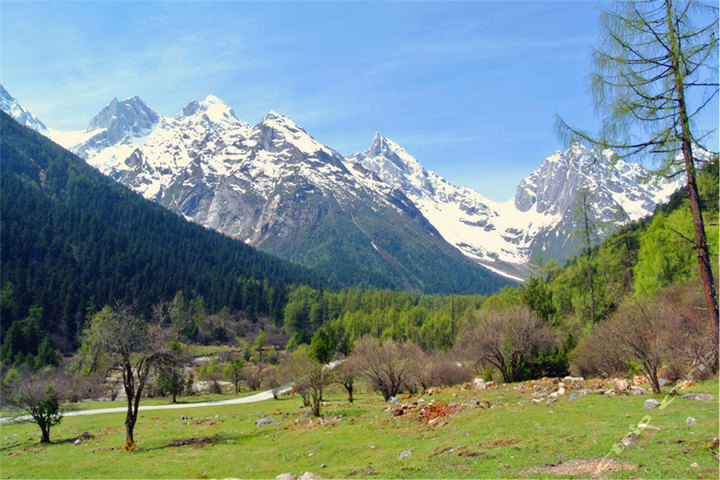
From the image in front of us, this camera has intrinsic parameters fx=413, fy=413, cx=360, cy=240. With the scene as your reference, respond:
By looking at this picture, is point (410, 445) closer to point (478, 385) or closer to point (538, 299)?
point (478, 385)

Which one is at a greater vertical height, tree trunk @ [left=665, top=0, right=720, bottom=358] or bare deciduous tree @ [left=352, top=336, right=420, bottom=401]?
tree trunk @ [left=665, top=0, right=720, bottom=358]

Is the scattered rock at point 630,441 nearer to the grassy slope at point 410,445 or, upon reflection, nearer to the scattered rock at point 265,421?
the grassy slope at point 410,445

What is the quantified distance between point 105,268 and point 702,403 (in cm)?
16936

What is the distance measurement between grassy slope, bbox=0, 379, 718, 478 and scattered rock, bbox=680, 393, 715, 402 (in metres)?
0.60

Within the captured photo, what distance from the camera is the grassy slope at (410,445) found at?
43.1ft

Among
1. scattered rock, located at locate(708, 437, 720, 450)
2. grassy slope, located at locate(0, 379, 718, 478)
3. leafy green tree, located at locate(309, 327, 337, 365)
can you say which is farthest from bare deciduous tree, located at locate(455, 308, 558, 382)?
scattered rock, located at locate(708, 437, 720, 450)

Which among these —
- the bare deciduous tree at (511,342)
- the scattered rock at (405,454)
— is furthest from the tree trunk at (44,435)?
the bare deciduous tree at (511,342)

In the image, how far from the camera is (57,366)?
82.6 m

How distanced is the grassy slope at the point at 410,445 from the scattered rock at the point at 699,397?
60 centimetres

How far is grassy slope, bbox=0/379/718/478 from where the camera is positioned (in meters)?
13.1

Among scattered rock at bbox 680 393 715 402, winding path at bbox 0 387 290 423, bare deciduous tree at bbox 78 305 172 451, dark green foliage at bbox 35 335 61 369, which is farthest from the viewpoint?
dark green foliage at bbox 35 335 61 369

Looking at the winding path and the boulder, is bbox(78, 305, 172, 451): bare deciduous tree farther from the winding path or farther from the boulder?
the boulder

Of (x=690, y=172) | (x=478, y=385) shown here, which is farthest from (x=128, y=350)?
(x=478, y=385)

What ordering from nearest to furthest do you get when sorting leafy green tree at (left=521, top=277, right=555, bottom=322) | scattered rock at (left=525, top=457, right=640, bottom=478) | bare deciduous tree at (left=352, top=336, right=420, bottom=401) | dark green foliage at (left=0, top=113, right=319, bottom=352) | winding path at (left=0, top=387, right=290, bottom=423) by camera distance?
scattered rock at (left=525, top=457, right=640, bottom=478), winding path at (left=0, top=387, right=290, bottom=423), bare deciduous tree at (left=352, top=336, right=420, bottom=401), leafy green tree at (left=521, top=277, right=555, bottom=322), dark green foliage at (left=0, top=113, right=319, bottom=352)
